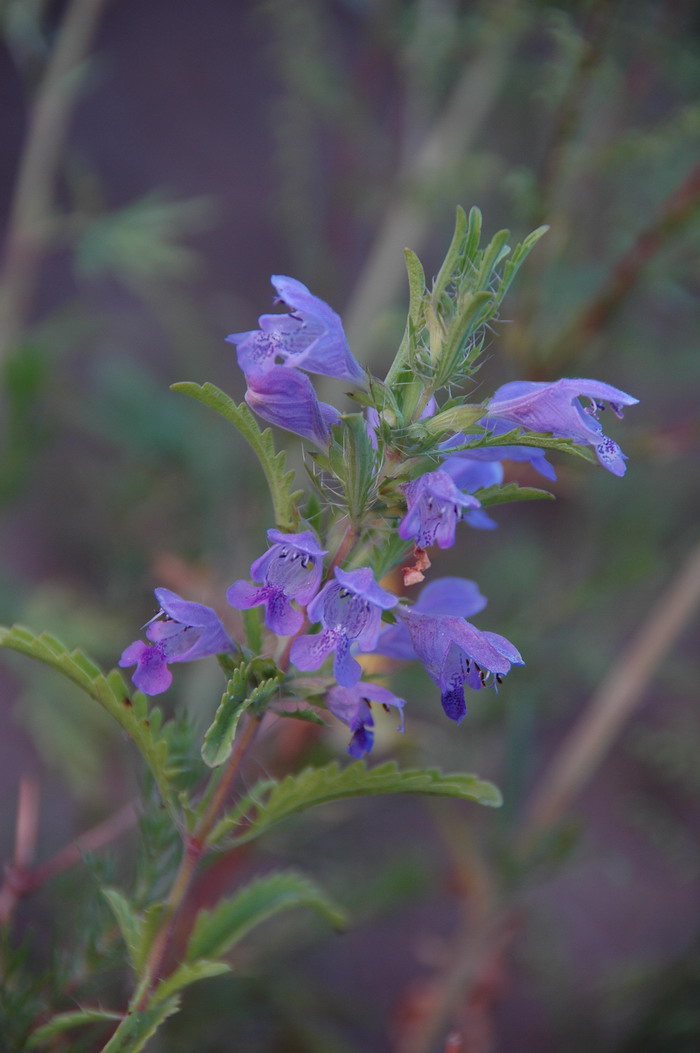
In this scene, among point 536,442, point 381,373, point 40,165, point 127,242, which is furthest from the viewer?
point 381,373

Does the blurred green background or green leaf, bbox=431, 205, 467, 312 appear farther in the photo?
the blurred green background

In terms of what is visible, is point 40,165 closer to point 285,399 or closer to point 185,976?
point 285,399

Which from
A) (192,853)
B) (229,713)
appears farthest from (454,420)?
(192,853)

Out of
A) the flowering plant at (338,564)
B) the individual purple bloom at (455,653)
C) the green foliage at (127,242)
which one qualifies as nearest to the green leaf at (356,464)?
the flowering plant at (338,564)

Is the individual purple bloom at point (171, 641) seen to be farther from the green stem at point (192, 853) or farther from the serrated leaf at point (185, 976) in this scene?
the serrated leaf at point (185, 976)

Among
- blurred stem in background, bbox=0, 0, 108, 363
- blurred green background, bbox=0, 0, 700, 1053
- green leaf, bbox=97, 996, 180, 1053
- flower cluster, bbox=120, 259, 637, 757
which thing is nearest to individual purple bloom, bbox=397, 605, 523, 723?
flower cluster, bbox=120, 259, 637, 757

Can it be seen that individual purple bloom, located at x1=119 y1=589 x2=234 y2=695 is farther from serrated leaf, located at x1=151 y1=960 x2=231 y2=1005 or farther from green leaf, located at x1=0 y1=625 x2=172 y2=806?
serrated leaf, located at x1=151 y1=960 x2=231 y2=1005

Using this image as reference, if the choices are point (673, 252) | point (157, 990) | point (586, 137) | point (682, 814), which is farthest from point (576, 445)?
point (682, 814)
